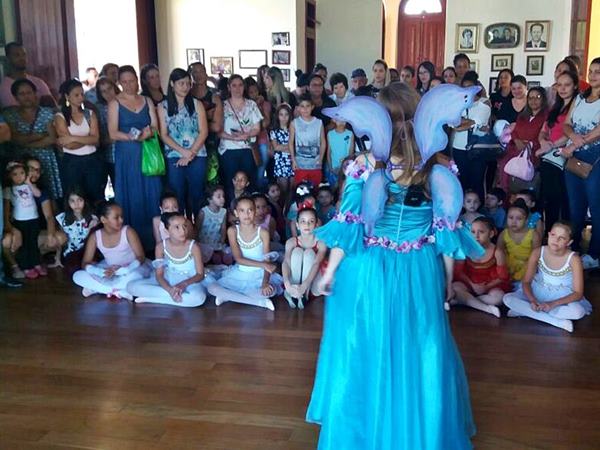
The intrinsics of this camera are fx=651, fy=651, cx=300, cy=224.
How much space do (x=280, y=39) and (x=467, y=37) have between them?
10.3 feet

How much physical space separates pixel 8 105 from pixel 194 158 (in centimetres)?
179

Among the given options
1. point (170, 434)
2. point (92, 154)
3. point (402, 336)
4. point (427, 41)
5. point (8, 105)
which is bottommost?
point (170, 434)

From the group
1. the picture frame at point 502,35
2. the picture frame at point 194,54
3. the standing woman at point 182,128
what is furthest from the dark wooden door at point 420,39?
the standing woman at point 182,128

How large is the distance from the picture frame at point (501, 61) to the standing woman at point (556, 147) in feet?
18.9

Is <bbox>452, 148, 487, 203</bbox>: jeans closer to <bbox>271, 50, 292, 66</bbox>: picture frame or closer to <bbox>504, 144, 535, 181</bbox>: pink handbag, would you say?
<bbox>504, 144, 535, 181</bbox>: pink handbag

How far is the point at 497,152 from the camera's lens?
595cm

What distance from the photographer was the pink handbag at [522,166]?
562 centimetres

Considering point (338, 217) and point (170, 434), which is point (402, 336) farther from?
point (170, 434)

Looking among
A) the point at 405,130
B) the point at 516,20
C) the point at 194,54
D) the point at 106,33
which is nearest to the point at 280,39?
the point at 194,54

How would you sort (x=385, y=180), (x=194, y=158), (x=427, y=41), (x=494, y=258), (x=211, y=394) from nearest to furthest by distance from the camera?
(x=385, y=180) → (x=211, y=394) → (x=494, y=258) → (x=194, y=158) → (x=427, y=41)

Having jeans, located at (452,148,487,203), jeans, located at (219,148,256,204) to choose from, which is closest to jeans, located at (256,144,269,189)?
jeans, located at (219,148,256,204)

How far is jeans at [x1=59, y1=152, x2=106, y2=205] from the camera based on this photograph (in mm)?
5355

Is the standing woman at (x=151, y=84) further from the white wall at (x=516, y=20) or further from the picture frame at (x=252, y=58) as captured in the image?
the white wall at (x=516, y=20)

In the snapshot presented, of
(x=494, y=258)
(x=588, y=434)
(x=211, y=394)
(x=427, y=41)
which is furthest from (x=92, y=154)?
(x=427, y=41)
